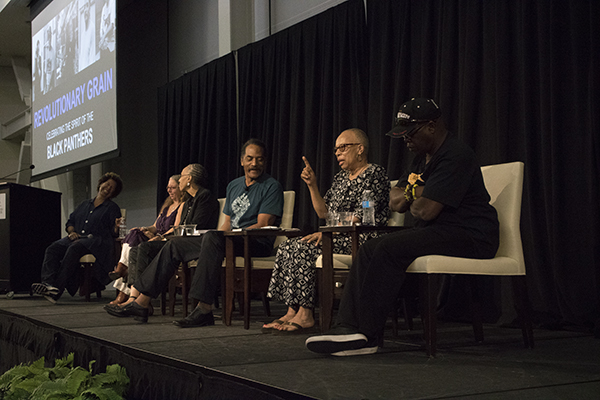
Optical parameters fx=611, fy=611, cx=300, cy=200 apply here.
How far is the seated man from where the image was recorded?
3.16 metres

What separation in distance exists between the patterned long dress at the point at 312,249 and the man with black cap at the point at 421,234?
1.62ft

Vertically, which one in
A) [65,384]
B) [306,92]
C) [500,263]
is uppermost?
[306,92]

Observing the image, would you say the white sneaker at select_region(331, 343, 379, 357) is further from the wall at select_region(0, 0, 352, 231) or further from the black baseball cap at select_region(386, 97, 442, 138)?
the wall at select_region(0, 0, 352, 231)

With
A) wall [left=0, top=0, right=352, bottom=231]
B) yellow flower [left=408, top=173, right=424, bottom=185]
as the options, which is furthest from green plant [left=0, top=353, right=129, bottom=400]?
wall [left=0, top=0, right=352, bottom=231]

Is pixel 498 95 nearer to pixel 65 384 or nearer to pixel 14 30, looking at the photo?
pixel 65 384

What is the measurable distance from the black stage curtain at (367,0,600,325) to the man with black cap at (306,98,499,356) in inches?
30.6

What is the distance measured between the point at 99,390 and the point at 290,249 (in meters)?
1.18

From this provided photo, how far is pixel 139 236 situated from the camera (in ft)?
14.1

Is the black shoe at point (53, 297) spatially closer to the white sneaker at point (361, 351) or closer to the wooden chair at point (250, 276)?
the wooden chair at point (250, 276)

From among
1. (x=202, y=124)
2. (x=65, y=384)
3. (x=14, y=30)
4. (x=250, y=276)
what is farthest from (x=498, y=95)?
(x=14, y=30)

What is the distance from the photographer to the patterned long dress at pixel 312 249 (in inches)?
114

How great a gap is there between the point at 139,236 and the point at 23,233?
72.1 inches

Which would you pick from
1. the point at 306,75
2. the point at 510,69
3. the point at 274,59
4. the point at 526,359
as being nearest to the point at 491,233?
the point at 526,359

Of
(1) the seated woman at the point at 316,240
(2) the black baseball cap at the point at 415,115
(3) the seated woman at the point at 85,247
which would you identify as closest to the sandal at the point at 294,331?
(1) the seated woman at the point at 316,240
